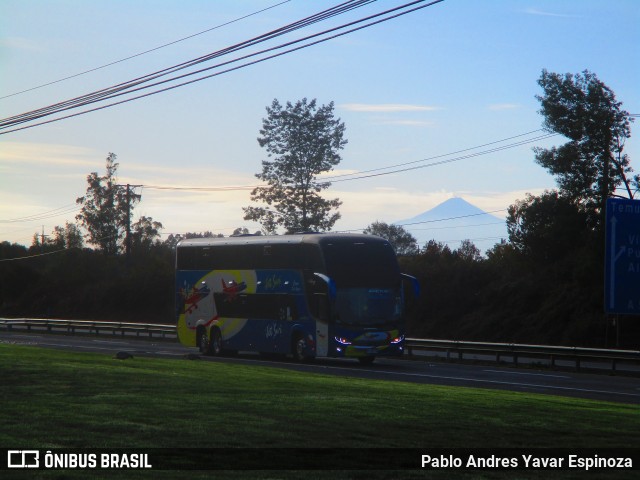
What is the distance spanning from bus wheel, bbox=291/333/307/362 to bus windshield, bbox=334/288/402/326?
2152 mm

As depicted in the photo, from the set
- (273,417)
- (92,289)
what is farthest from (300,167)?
(273,417)

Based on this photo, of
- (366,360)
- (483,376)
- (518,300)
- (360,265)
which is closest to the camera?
(483,376)

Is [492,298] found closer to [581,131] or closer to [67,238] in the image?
[581,131]

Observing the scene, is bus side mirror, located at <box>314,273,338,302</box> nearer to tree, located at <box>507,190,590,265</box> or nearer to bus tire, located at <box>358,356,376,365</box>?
bus tire, located at <box>358,356,376,365</box>

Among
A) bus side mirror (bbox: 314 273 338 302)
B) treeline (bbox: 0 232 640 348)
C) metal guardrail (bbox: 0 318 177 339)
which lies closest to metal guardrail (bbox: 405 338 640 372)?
treeline (bbox: 0 232 640 348)

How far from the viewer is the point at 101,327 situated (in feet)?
203

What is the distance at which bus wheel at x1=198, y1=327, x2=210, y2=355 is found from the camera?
40.7 m

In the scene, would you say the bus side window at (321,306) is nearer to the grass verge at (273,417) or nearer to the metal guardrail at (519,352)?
the metal guardrail at (519,352)

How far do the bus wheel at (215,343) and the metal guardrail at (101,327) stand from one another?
49.6ft

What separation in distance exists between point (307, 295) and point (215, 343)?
7.20 meters

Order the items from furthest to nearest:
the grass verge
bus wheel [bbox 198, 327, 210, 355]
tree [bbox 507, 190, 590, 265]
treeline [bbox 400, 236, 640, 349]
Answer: tree [bbox 507, 190, 590, 265], treeline [bbox 400, 236, 640, 349], bus wheel [bbox 198, 327, 210, 355], the grass verge

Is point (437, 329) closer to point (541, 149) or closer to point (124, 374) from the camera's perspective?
point (541, 149)

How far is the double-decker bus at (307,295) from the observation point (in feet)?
111

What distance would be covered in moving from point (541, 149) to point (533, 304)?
10.3 m
